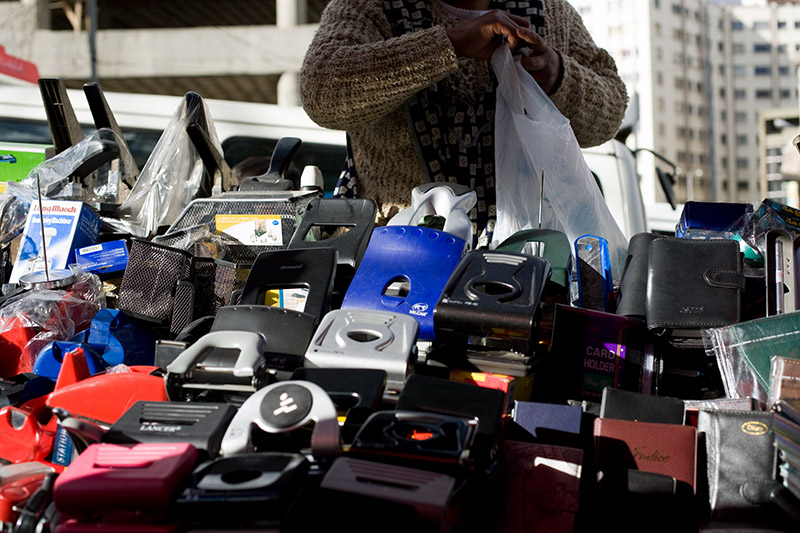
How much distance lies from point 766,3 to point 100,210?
7811 cm

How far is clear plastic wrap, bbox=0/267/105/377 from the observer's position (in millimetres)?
1452

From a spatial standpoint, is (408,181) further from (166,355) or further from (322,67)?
(166,355)

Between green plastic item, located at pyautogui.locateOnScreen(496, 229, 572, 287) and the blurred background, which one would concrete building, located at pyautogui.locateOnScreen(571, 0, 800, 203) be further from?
green plastic item, located at pyautogui.locateOnScreen(496, 229, 572, 287)

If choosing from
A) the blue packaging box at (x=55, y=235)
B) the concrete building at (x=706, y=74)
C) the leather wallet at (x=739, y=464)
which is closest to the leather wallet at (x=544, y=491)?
the leather wallet at (x=739, y=464)

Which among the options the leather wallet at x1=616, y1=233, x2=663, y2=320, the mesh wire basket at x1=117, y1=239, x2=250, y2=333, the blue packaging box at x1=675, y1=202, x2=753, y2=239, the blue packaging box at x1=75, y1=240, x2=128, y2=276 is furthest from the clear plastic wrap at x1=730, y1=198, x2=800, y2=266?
the blue packaging box at x1=75, y1=240, x2=128, y2=276

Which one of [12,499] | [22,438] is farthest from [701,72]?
[12,499]

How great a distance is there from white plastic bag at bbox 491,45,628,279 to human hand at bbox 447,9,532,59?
6 centimetres

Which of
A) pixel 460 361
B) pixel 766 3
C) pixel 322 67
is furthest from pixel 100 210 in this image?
pixel 766 3

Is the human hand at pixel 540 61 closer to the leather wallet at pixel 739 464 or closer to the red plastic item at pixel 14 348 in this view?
the leather wallet at pixel 739 464

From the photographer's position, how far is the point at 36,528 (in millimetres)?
840

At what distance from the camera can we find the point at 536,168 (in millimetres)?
1709

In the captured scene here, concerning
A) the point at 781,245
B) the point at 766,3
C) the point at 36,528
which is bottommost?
the point at 36,528

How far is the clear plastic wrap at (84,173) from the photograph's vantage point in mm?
2064

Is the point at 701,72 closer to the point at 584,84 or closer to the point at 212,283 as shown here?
the point at 584,84
